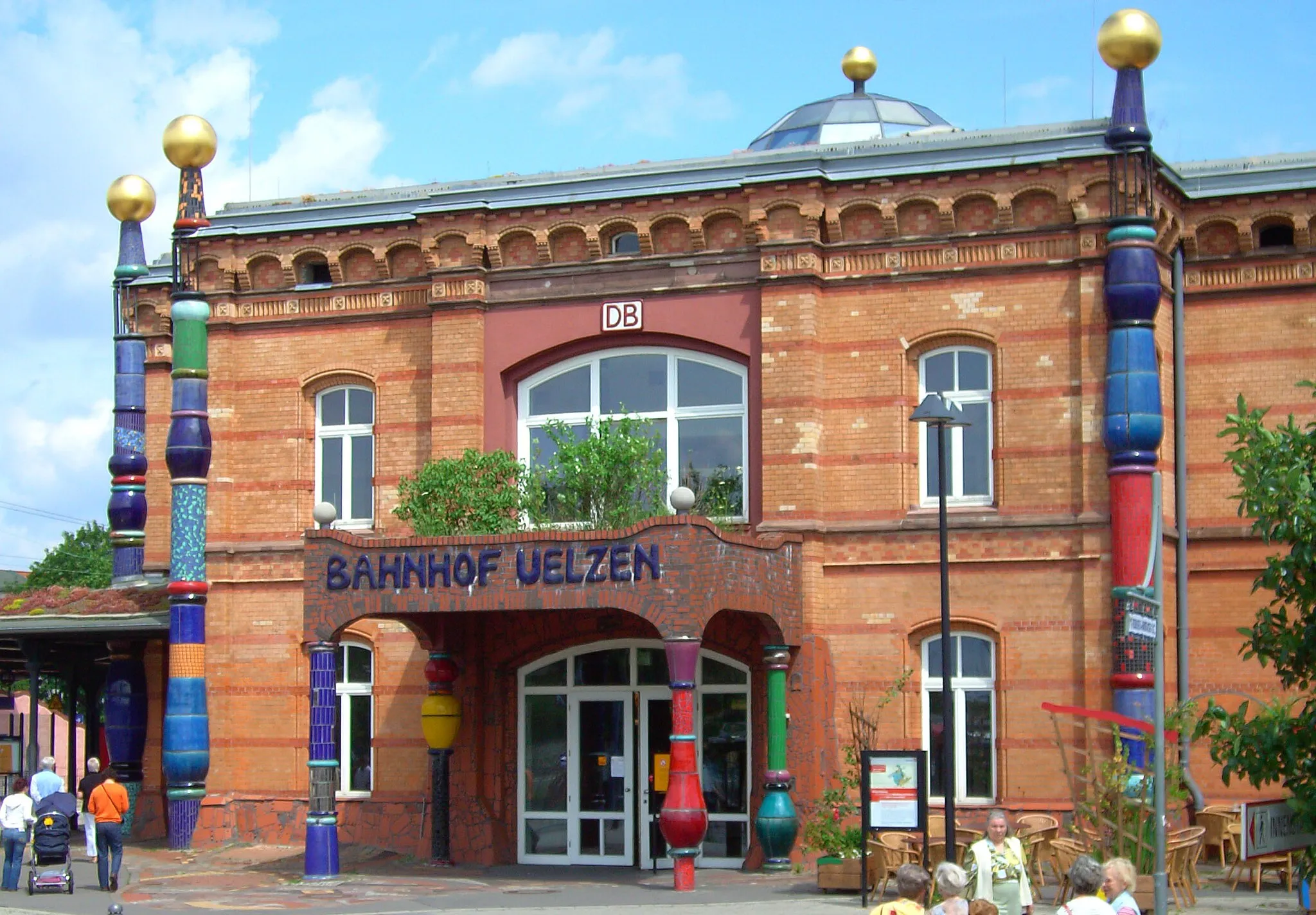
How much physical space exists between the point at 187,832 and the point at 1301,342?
16604 mm

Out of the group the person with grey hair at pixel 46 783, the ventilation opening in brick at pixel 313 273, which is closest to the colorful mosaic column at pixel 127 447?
the ventilation opening in brick at pixel 313 273

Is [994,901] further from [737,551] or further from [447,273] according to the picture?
[447,273]

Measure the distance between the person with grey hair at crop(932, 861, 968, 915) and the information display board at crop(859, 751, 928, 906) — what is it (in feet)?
28.2

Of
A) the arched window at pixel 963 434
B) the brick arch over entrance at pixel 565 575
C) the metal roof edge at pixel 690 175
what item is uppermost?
the metal roof edge at pixel 690 175

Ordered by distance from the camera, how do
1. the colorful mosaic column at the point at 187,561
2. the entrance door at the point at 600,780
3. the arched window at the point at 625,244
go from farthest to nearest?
the colorful mosaic column at the point at 187,561
the arched window at the point at 625,244
the entrance door at the point at 600,780

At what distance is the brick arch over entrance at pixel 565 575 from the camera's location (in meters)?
20.7

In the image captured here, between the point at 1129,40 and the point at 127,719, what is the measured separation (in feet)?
56.2

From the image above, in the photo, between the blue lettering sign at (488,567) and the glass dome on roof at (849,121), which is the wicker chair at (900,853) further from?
the glass dome on roof at (849,121)

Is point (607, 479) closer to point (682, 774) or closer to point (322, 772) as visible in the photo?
point (682, 774)

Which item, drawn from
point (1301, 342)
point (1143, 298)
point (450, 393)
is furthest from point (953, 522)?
point (450, 393)

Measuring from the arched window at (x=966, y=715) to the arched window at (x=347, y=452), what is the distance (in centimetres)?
838

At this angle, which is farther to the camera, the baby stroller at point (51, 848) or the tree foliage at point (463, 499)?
the tree foliage at point (463, 499)

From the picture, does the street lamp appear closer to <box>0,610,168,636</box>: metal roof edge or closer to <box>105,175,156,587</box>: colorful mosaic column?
<box>0,610,168,636</box>: metal roof edge

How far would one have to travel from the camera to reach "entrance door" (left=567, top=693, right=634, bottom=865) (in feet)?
78.1
